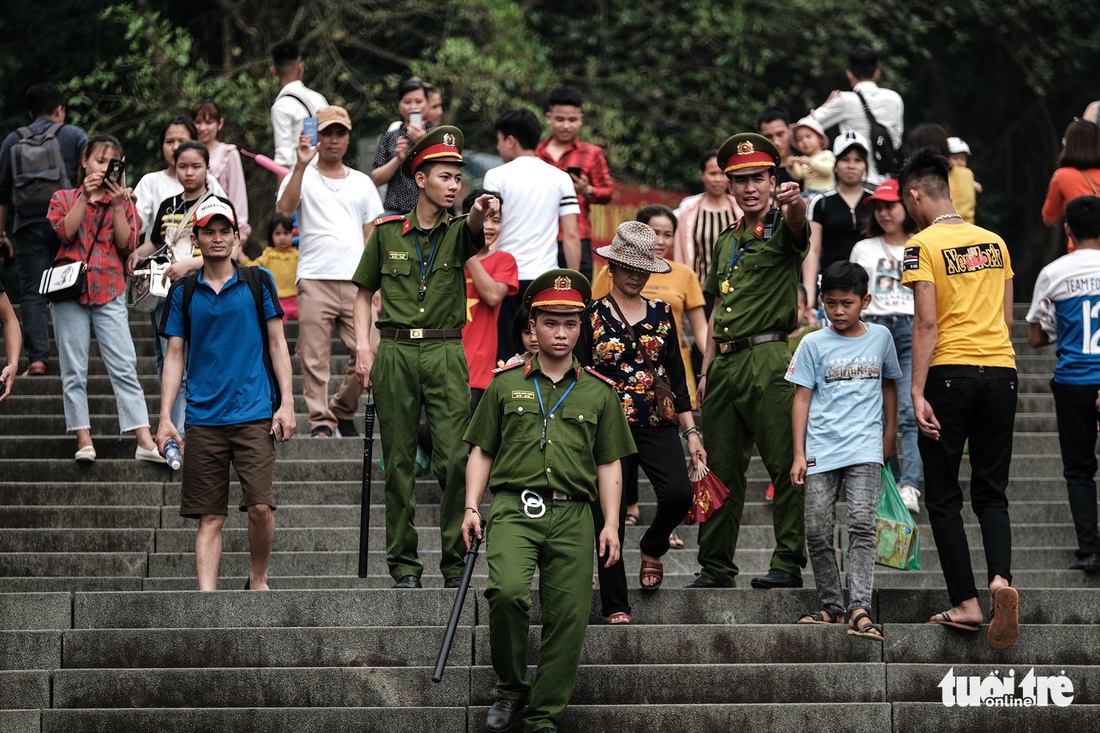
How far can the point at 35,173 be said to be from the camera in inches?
477

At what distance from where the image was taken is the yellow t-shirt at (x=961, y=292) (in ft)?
26.5

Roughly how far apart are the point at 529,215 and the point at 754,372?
2.73 metres

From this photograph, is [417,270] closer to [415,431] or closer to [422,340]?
[422,340]

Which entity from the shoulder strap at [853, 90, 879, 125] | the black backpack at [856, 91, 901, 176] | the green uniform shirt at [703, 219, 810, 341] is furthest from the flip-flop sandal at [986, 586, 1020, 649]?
the shoulder strap at [853, 90, 879, 125]

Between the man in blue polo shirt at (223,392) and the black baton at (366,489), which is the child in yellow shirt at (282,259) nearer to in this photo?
the man in blue polo shirt at (223,392)

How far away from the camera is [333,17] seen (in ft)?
60.1

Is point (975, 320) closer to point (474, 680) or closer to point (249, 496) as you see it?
point (474, 680)

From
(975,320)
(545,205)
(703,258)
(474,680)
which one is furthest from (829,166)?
(474,680)

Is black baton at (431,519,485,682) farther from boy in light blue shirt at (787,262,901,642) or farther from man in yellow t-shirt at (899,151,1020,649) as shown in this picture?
man in yellow t-shirt at (899,151,1020,649)

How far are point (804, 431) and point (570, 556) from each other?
62.6 inches

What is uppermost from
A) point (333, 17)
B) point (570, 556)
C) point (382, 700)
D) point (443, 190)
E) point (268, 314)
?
point (333, 17)

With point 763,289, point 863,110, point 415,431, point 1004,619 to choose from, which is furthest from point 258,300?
point 863,110

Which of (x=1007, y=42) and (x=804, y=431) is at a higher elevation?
(x=1007, y=42)

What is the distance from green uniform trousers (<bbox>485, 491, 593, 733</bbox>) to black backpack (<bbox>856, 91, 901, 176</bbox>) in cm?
657
